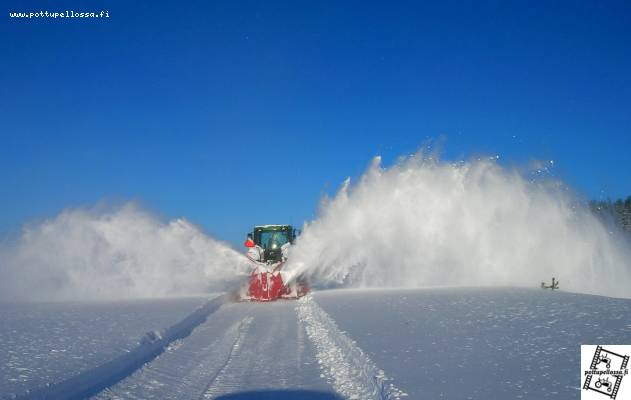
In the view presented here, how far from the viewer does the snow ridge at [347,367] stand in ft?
16.5

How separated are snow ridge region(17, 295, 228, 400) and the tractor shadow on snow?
1592 millimetres

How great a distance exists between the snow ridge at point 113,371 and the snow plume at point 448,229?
32.9 ft

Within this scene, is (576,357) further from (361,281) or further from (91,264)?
(91,264)

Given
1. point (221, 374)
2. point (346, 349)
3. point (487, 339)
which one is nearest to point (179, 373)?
point (221, 374)

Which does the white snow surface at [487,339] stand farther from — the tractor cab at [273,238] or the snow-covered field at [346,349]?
the tractor cab at [273,238]

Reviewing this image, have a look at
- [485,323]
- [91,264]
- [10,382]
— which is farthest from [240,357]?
[91,264]

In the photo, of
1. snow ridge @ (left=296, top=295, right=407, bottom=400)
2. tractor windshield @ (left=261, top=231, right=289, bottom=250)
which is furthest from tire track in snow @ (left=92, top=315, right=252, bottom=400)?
tractor windshield @ (left=261, top=231, right=289, bottom=250)

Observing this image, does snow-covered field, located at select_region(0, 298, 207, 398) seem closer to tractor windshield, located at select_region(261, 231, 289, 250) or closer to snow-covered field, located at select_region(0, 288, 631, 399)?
snow-covered field, located at select_region(0, 288, 631, 399)

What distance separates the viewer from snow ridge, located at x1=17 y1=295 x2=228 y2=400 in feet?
16.9

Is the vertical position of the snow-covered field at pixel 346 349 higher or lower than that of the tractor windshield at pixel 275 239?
lower

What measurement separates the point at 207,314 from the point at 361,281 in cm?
896

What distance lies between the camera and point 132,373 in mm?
6215

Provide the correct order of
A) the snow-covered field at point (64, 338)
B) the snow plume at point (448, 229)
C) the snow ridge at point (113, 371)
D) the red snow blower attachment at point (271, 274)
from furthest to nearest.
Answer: the snow plume at point (448, 229) < the red snow blower attachment at point (271, 274) < the snow-covered field at point (64, 338) < the snow ridge at point (113, 371)

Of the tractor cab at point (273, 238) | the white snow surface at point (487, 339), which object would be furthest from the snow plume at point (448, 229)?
the white snow surface at point (487, 339)
